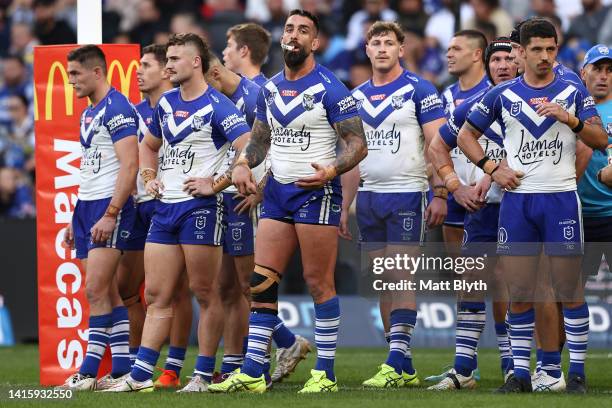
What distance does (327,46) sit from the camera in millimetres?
19000

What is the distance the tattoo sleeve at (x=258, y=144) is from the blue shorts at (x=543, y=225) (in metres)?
1.74

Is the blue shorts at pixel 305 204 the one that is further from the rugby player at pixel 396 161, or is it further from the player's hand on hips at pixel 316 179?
the rugby player at pixel 396 161

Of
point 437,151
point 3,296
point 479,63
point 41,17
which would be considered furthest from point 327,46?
point 437,151

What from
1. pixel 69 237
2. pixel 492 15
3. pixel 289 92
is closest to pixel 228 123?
pixel 289 92

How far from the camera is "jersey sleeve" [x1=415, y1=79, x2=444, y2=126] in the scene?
9820 mm

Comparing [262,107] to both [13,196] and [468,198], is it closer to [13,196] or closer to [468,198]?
[468,198]

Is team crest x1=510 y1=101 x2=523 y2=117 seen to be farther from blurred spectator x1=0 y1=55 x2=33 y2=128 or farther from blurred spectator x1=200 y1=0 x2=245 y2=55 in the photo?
blurred spectator x1=0 y1=55 x2=33 y2=128

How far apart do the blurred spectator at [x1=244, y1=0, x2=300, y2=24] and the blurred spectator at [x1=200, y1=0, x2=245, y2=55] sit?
0.58ft

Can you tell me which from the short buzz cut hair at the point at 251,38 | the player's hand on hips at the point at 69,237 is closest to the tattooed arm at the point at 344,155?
the short buzz cut hair at the point at 251,38

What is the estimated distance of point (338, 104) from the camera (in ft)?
28.2

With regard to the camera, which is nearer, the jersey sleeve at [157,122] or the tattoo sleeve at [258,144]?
the tattoo sleeve at [258,144]

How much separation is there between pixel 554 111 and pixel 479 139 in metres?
1.87

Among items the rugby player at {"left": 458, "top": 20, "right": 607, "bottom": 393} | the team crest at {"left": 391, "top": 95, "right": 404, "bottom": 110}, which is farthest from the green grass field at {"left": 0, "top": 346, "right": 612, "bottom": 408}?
the team crest at {"left": 391, "top": 95, "right": 404, "bottom": 110}

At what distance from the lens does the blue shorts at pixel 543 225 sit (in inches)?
332
